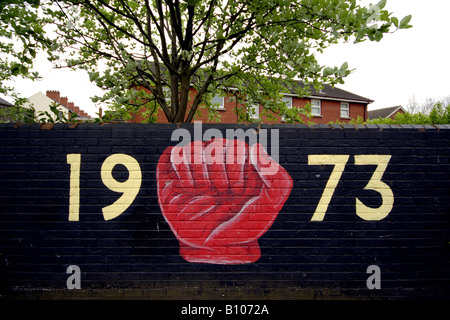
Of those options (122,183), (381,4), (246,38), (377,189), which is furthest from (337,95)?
(122,183)

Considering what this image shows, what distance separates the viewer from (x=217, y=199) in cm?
352

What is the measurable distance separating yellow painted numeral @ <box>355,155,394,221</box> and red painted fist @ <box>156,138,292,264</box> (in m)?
0.98

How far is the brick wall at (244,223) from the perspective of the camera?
348cm

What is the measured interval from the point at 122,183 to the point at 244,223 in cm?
168

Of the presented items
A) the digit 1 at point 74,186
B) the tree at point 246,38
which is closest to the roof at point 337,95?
the tree at point 246,38

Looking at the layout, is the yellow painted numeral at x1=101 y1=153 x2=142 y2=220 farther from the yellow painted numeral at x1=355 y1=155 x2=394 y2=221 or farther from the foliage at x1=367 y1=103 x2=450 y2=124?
the foliage at x1=367 y1=103 x2=450 y2=124

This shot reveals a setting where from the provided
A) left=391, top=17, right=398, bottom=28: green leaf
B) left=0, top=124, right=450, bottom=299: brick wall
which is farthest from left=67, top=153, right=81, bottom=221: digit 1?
left=391, top=17, right=398, bottom=28: green leaf

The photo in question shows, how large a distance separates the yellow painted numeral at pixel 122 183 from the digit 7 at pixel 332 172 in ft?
7.53

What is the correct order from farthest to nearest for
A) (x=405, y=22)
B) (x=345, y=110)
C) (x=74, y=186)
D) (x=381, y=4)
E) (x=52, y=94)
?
(x=52, y=94) → (x=345, y=110) → (x=74, y=186) → (x=381, y=4) → (x=405, y=22)

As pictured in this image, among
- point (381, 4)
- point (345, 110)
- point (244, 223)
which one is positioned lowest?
point (244, 223)

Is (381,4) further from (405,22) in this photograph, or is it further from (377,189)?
(377,189)

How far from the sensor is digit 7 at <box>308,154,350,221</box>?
3543 millimetres

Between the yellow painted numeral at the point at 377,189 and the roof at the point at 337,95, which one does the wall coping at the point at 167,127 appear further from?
the roof at the point at 337,95
